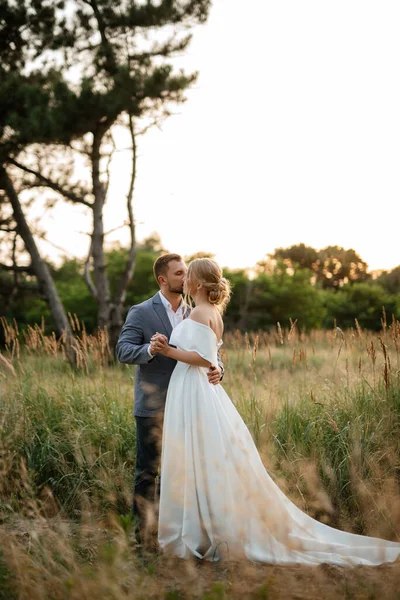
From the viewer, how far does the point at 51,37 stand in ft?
36.9

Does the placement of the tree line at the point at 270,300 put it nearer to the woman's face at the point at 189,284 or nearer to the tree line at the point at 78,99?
the tree line at the point at 78,99

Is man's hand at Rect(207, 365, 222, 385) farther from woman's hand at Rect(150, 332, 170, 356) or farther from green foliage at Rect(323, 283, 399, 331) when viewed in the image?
green foliage at Rect(323, 283, 399, 331)

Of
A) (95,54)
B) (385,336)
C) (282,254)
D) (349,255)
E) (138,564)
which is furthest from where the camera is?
(282,254)

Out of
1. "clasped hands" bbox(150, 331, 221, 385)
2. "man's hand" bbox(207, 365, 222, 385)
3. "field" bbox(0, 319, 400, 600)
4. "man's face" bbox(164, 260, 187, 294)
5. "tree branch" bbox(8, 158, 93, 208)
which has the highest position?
"tree branch" bbox(8, 158, 93, 208)

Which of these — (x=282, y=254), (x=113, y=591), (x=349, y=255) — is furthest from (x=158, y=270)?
(x=282, y=254)

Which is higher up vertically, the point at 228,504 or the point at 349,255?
the point at 349,255

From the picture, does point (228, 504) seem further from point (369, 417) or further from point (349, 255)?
point (349, 255)

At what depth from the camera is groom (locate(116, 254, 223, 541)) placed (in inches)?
152

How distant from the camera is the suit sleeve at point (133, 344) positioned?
146 inches

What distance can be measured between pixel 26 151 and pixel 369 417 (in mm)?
9021

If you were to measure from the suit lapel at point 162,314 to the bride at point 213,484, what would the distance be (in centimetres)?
32

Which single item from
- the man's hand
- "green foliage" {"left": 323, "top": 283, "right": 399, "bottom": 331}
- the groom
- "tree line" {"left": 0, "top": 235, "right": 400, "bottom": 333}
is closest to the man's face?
the groom

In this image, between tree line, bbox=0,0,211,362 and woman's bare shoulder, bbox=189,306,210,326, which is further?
tree line, bbox=0,0,211,362

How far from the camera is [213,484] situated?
11.3 ft
